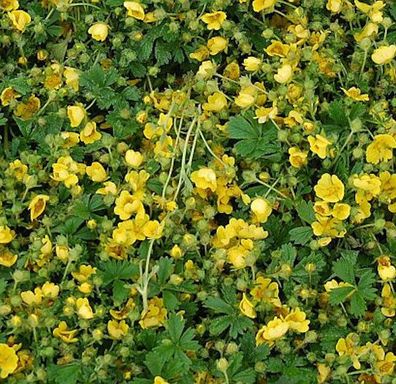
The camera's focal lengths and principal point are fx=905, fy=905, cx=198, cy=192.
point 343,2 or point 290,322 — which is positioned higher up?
point 343,2

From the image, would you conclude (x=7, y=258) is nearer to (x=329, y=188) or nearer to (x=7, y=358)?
(x=7, y=358)

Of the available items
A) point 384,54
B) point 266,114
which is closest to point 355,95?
point 384,54

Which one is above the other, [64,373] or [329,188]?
[329,188]

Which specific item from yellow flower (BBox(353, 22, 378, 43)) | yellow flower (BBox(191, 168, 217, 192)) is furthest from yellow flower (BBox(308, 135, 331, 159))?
yellow flower (BBox(353, 22, 378, 43))

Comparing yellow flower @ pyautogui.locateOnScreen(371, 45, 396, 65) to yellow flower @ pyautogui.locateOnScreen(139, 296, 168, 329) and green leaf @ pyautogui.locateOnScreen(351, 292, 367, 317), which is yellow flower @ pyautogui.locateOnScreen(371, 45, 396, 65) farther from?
yellow flower @ pyautogui.locateOnScreen(139, 296, 168, 329)

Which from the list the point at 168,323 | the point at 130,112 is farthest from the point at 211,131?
the point at 168,323

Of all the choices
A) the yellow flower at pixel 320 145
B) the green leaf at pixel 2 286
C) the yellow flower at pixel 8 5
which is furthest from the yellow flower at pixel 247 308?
the yellow flower at pixel 8 5

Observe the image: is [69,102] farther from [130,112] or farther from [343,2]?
[343,2]
